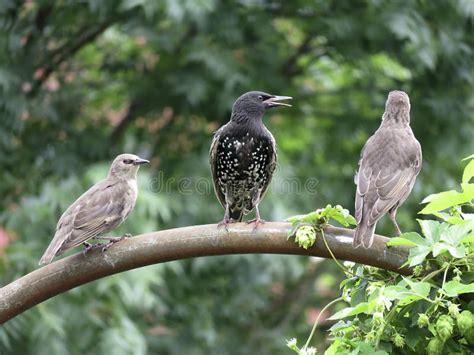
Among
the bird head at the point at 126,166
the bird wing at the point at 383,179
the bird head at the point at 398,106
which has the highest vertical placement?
the bird head at the point at 398,106

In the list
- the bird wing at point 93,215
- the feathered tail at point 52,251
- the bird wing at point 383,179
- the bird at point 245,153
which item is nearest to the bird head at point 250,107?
the bird at point 245,153

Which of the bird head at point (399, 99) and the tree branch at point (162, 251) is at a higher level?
the tree branch at point (162, 251)

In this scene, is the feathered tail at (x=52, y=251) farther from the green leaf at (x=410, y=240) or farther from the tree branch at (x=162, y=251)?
the green leaf at (x=410, y=240)

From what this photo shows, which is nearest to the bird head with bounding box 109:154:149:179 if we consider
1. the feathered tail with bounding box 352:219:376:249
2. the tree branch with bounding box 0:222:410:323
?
the tree branch with bounding box 0:222:410:323

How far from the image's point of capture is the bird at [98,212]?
3625 mm

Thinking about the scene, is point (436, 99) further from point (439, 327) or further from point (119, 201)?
point (439, 327)

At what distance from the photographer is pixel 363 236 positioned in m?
2.75

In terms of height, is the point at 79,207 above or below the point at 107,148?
above

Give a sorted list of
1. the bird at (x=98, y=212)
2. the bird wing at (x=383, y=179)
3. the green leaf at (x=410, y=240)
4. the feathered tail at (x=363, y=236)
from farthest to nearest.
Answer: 1. the bird at (x=98, y=212)
2. the bird wing at (x=383, y=179)
3. the feathered tail at (x=363, y=236)
4. the green leaf at (x=410, y=240)

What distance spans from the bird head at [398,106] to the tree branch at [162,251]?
3.51 feet

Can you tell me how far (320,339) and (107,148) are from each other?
2597mm

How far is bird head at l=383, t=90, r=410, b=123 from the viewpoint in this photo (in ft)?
12.1

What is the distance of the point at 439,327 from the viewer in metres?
2.17

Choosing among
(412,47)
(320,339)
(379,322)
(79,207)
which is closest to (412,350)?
(379,322)
